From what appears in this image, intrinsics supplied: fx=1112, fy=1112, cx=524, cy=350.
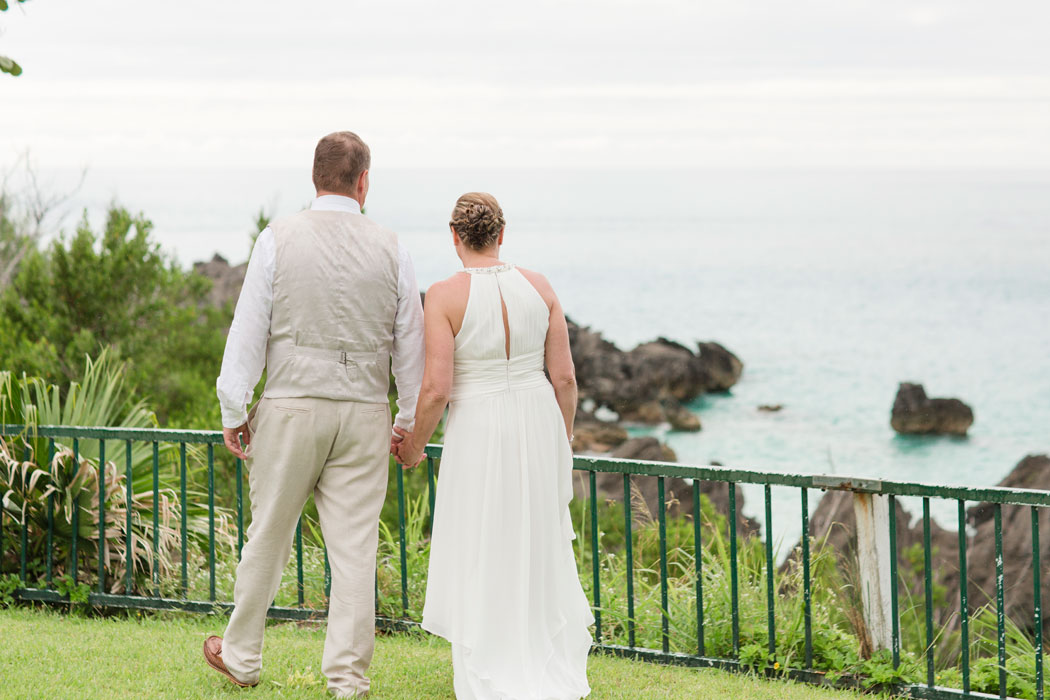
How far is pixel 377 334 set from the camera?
13.5 ft

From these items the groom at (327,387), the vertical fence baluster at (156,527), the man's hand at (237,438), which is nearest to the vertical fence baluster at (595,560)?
the groom at (327,387)

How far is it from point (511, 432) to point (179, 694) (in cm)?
160

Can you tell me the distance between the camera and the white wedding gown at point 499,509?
13.5 ft

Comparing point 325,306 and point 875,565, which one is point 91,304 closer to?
point 325,306

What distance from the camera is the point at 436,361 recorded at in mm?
4043

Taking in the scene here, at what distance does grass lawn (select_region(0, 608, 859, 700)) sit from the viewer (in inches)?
168

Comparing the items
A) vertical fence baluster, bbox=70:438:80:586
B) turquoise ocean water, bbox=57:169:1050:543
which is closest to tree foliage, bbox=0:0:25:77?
vertical fence baluster, bbox=70:438:80:586

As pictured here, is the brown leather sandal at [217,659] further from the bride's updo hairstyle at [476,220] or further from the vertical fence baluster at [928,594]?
the vertical fence baluster at [928,594]

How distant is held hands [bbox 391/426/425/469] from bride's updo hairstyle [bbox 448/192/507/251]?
78 centimetres

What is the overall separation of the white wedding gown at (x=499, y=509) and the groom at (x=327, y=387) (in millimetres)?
255

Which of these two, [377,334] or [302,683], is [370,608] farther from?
[377,334]

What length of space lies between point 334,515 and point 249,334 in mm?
746

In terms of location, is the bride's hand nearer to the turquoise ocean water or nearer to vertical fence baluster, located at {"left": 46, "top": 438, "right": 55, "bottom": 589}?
vertical fence baluster, located at {"left": 46, "top": 438, "right": 55, "bottom": 589}

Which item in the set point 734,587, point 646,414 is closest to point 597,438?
point 646,414
